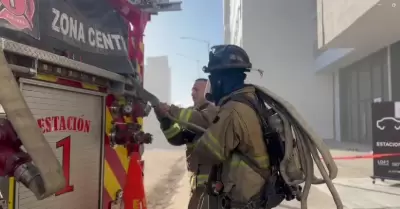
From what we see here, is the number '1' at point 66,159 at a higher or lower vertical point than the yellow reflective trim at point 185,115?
lower

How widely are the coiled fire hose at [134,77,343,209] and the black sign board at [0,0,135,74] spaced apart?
1.00m

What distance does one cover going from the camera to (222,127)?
2295 millimetres

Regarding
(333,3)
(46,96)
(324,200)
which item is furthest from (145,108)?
(333,3)

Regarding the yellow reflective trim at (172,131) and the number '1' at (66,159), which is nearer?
the number '1' at (66,159)

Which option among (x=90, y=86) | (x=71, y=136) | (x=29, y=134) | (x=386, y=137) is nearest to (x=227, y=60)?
(x=90, y=86)

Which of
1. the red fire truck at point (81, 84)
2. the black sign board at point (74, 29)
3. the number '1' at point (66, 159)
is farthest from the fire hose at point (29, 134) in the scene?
the number '1' at point (66, 159)

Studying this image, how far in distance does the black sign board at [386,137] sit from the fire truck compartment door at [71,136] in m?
6.72

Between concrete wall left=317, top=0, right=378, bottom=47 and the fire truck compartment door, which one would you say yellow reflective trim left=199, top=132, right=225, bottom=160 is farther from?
concrete wall left=317, top=0, right=378, bottom=47

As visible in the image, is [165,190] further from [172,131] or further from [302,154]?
[302,154]

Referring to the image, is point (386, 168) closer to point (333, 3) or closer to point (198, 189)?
point (198, 189)

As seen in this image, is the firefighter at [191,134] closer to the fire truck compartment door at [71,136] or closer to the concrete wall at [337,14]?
the fire truck compartment door at [71,136]

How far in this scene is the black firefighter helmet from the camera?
249cm

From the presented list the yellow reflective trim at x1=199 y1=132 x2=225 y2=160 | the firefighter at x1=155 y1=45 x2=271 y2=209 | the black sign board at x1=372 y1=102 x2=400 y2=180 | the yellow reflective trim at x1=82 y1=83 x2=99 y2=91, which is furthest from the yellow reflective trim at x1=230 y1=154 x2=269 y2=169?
→ the black sign board at x1=372 y1=102 x2=400 y2=180

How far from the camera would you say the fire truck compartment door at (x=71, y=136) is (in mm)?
1786
